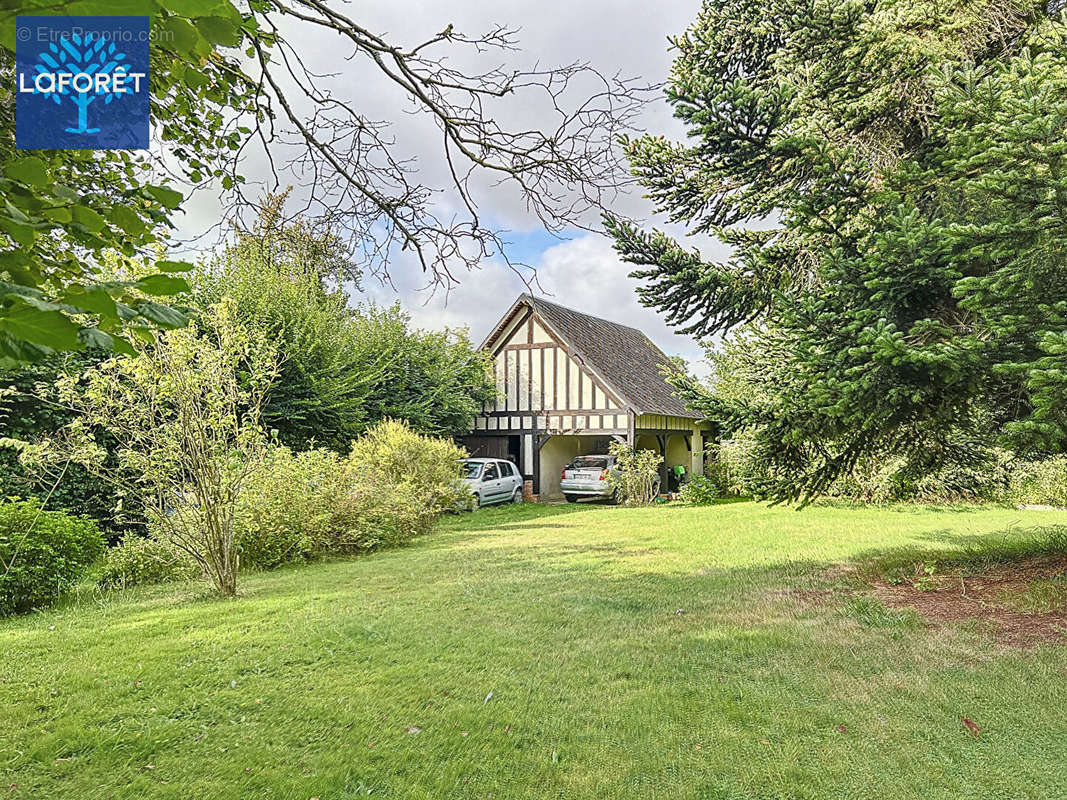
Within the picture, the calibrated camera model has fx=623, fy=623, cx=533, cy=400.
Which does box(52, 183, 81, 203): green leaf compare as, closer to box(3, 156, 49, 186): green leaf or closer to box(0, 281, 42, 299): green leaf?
box(3, 156, 49, 186): green leaf

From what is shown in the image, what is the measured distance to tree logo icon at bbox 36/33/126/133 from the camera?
185 centimetres

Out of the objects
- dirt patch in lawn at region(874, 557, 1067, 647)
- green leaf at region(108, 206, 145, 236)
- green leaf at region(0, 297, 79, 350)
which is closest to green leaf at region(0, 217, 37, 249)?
green leaf at region(108, 206, 145, 236)

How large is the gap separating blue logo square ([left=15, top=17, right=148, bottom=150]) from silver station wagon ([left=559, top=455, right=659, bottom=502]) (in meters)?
16.3

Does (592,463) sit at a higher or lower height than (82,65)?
lower

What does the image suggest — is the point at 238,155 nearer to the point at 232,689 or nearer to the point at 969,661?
the point at 232,689

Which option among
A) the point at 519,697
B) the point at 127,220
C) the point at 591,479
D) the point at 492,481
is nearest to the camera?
the point at 127,220

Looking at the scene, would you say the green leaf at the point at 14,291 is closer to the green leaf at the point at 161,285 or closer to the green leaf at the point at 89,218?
the green leaf at the point at 161,285

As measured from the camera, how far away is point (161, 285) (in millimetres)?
1145

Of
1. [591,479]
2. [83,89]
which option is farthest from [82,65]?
[591,479]

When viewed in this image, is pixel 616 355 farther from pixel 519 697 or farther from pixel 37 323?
pixel 37 323

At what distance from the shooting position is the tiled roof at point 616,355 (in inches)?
774

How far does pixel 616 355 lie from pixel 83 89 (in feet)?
69.3

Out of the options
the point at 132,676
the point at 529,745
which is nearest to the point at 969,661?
the point at 529,745

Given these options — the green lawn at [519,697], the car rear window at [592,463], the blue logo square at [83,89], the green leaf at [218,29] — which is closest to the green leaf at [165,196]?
the green leaf at [218,29]
